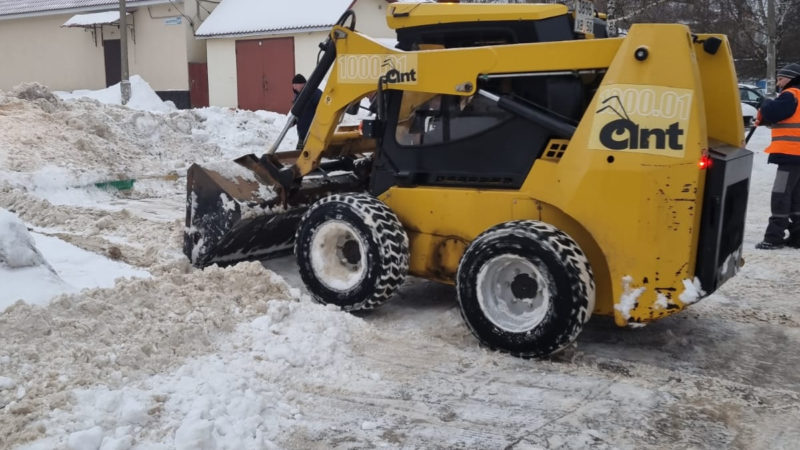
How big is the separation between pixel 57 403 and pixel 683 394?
10.5ft

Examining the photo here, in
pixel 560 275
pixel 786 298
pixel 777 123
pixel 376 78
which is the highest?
pixel 376 78

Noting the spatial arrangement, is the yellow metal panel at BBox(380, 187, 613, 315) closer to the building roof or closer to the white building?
the white building

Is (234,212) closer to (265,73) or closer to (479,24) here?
(479,24)

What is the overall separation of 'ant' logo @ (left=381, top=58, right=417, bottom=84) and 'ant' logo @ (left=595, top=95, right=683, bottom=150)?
1.46m

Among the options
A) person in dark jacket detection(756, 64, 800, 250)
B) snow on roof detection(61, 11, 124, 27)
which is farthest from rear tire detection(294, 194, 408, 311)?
snow on roof detection(61, 11, 124, 27)

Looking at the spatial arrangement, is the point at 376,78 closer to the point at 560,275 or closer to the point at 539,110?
the point at 539,110

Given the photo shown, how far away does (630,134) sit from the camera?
4.67 m

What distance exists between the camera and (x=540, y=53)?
→ 203 inches

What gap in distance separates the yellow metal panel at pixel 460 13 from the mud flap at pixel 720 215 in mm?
1454

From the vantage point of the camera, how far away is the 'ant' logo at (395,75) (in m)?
5.69

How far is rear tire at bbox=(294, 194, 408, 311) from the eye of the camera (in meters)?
5.57

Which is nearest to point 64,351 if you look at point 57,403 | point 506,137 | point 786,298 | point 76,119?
point 57,403

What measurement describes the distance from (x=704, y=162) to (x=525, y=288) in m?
1.26

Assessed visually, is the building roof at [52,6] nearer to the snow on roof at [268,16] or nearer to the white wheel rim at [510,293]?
the snow on roof at [268,16]
